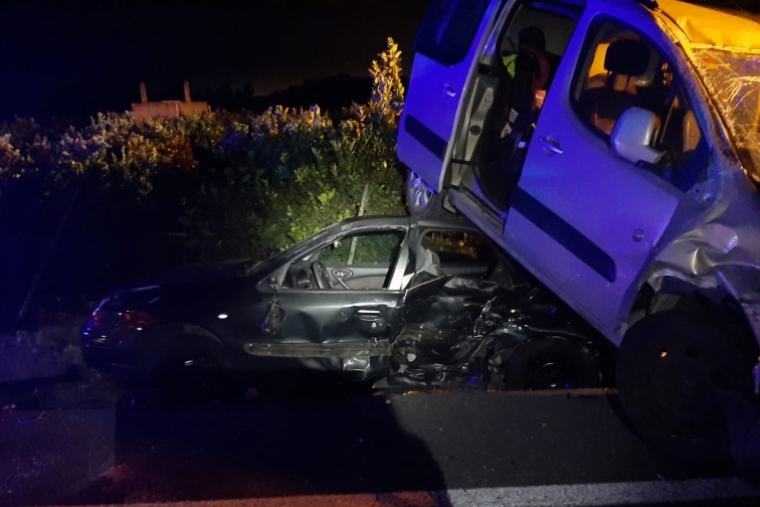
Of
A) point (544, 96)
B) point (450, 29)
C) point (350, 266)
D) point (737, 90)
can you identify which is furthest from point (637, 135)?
point (350, 266)

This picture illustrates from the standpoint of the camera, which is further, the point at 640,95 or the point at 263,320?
the point at 263,320

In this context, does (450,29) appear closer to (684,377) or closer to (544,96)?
(544,96)

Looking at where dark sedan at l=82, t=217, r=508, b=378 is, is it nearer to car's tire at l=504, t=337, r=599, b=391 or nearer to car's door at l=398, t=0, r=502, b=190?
car's door at l=398, t=0, r=502, b=190

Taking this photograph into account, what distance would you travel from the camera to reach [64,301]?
7066 mm

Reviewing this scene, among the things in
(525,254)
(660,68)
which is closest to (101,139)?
(525,254)

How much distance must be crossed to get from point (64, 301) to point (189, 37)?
31.1 ft

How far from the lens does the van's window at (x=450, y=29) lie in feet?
16.3

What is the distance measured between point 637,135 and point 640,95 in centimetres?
68

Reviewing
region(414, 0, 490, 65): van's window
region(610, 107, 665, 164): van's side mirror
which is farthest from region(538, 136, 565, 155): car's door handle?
region(414, 0, 490, 65): van's window

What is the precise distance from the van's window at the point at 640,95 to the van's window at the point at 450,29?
106cm

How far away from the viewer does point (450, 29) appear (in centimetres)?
525

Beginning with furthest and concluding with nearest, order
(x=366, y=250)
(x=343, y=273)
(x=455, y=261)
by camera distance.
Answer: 1. (x=366, y=250)
2. (x=343, y=273)
3. (x=455, y=261)

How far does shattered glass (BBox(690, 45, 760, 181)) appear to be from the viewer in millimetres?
3398

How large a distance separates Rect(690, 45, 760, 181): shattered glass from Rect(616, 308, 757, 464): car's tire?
88 centimetres
